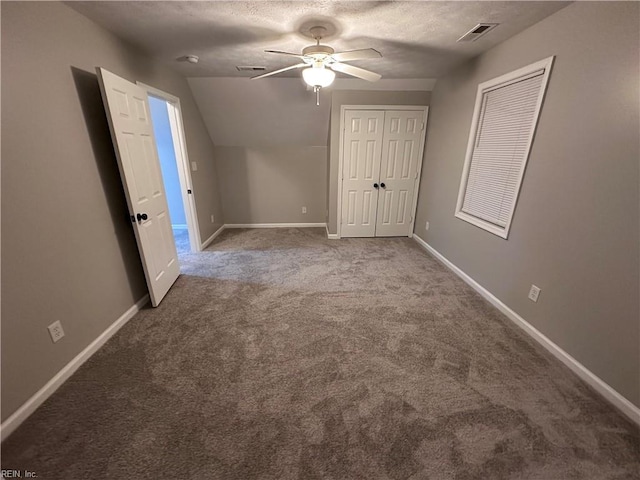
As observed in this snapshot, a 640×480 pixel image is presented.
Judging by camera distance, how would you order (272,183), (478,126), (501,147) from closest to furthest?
(501,147)
(478,126)
(272,183)

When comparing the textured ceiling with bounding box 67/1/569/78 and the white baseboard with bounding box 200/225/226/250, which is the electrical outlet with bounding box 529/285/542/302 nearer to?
Result: the textured ceiling with bounding box 67/1/569/78

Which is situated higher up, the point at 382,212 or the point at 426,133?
the point at 426,133

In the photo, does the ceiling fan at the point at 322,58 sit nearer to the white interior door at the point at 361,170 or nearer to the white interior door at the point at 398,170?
the white interior door at the point at 361,170

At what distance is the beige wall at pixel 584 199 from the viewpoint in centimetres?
147

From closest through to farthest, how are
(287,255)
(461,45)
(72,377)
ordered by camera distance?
1. (72,377)
2. (461,45)
3. (287,255)

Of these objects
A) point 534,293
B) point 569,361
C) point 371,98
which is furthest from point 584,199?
point 371,98

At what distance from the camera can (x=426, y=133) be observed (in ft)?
12.8

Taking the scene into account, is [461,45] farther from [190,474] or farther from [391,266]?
[190,474]

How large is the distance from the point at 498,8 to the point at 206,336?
323cm

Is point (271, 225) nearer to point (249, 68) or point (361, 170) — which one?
point (361, 170)

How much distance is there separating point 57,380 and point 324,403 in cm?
168

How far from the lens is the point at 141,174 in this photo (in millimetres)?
2248

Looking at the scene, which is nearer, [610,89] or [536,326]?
[610,89]

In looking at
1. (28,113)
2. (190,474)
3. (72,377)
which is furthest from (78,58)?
(190,474)
